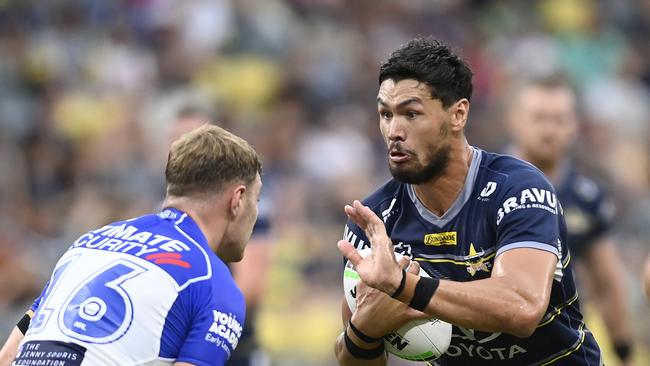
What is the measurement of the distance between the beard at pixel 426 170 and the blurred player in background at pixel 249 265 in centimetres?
247

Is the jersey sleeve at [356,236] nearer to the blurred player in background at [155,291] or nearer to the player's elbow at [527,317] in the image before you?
the blurred player in background at [155,291]

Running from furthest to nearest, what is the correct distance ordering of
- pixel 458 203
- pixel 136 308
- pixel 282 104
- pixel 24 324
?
1. pixel 282 104
2. pixel 458 203
3. pixel 24 324
4. pixel 136 308

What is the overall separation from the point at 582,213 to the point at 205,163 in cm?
397

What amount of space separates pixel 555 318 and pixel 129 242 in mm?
1922

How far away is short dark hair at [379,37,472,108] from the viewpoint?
4.94 m

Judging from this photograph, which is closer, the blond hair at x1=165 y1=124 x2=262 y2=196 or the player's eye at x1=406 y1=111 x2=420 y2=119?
the blond hair at x1=165 y1=124 x2=262 y2=196

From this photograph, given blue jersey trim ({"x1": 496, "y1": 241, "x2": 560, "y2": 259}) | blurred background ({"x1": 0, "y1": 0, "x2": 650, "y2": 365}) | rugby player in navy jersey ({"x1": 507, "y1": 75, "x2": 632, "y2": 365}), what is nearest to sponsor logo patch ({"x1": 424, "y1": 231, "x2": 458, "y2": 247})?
blue jersey trim ({"x1": 496, "y1": 241, "x2": 560, "y2": 259})

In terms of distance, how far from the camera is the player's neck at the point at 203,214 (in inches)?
181

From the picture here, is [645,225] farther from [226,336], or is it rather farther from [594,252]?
[226,336]

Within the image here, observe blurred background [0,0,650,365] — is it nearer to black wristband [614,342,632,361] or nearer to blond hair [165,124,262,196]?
black wristband [614,342,632,361]

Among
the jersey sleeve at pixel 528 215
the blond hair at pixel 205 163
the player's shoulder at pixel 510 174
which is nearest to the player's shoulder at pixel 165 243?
the blond hair at pixel 205 163

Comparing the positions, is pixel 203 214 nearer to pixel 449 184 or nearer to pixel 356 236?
pixel 356 236

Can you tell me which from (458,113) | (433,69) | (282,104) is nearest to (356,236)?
(458,113)

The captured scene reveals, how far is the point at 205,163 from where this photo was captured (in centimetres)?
459
